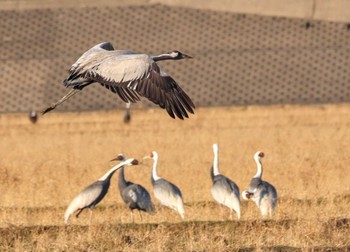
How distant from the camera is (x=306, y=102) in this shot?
26203 millimetres

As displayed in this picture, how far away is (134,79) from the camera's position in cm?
1215

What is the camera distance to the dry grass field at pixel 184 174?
10867 mm

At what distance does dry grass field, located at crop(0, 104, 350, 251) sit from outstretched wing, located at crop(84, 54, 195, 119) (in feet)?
3.39

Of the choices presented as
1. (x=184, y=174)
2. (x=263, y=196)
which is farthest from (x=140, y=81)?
(x=184, y=174)

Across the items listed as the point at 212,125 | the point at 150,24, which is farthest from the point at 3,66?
the point at 212,125

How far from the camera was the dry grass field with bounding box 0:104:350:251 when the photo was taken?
1087cm

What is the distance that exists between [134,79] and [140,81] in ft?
0.20

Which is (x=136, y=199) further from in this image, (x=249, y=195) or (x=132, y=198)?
(x=249, y=195)

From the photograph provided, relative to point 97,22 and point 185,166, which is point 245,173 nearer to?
point 185,166

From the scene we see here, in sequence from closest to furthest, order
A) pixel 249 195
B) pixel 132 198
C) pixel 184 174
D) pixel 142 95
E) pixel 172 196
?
pixel 142 95 → pixel 249 195 → pixel 172 196 → pixel 132 198 → pixel 184 174

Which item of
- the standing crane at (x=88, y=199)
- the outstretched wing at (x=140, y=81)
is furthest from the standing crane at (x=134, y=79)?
the standing crane at (x=88, y=199)

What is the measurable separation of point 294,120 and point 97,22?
9724 millimetres

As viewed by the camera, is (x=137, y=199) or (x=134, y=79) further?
(x=137, y=199)

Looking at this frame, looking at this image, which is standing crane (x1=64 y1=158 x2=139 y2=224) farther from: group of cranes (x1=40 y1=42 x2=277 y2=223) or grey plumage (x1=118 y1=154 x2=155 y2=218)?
grey plumage (x1=118 y1=154 x2=155 y2=218)
